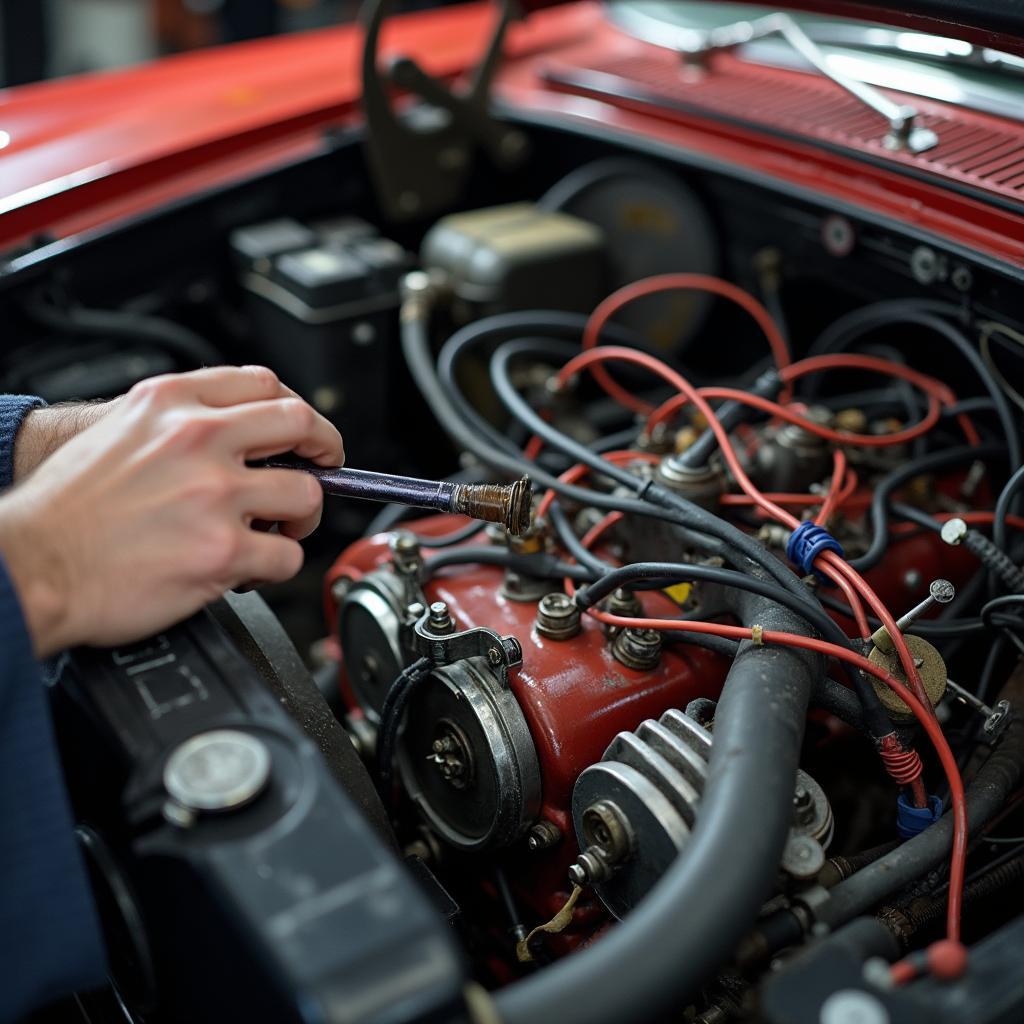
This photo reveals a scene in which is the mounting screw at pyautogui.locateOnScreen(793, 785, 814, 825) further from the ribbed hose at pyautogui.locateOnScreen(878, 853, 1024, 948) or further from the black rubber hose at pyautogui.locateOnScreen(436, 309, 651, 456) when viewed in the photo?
the black rubber hose at pyautogui.locateOnScreen(436, 309, 651, 456)

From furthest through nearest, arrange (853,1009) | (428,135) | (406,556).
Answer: (428,135) < (406,556) < (853,1009)

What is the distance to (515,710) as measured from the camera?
0.84 meters

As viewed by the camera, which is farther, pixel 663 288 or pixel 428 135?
pixel 428 135

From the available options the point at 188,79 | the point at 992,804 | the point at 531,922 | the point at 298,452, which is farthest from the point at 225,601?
the point at 188,79

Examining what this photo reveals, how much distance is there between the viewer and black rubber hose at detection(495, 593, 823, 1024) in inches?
21.1

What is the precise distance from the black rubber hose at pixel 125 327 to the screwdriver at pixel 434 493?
2.05ft

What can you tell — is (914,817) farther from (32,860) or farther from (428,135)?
(428,135)

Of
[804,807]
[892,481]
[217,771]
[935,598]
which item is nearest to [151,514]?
[217,771]

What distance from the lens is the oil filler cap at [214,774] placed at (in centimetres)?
58

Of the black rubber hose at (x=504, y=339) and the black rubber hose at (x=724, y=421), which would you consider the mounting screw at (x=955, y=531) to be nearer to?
the black rubber hose at (x=724, y=421)

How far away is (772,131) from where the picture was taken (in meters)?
1.34

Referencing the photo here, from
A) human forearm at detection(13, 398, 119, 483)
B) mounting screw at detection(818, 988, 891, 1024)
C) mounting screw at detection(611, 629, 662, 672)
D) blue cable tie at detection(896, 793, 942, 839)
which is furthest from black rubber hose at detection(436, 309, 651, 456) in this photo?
mounting screw at detection(818, 988, 891, 1024)

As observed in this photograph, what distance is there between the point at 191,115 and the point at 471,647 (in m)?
1.14

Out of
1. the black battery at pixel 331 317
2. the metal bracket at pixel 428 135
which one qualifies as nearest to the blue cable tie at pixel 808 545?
the black battery at pixel 331 317
